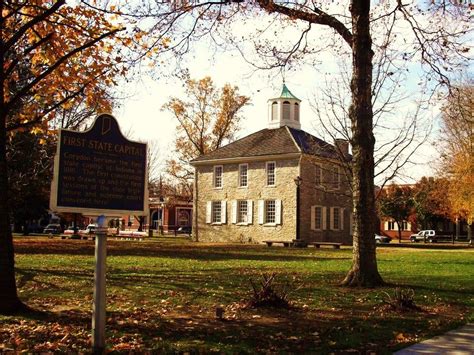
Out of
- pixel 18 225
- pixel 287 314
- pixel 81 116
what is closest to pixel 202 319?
pixel 287 314

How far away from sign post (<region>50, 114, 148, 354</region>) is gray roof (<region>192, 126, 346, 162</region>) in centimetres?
2999

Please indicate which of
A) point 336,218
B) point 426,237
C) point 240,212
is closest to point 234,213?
point 240,212

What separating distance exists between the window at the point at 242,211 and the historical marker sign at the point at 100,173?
110 feet

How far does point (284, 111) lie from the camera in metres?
42.7

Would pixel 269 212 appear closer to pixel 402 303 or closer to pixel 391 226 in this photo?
pixel 402 303

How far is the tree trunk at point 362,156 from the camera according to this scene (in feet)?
37.4

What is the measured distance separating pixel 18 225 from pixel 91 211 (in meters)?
53.3

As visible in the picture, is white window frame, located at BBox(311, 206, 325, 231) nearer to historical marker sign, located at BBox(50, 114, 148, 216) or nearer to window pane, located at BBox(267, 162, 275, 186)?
window pane, located at BBox(267, 162, 275, 186)

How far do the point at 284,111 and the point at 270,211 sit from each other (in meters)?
8.61

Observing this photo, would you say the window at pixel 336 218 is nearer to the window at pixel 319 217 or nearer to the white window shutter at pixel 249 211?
the window at pixel 319 217

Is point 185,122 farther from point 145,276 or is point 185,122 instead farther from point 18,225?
point 145,276

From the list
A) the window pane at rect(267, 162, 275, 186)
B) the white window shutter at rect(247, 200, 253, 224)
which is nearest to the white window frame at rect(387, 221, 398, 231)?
the white window shutter at rect(247, 200, 253, 224)

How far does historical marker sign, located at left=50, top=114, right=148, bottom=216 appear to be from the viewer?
6.36 meters

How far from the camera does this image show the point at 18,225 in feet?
182
